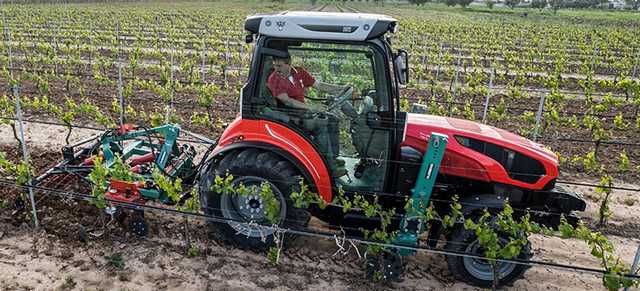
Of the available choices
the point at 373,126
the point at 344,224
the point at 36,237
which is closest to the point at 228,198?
the point at 344,224

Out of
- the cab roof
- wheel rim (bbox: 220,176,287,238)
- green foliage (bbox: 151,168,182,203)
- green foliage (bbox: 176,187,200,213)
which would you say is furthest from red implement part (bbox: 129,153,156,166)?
the cab roof

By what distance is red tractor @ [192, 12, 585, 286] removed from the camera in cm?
471

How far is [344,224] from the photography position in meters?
5.18

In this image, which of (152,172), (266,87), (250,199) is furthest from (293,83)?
(152,172)

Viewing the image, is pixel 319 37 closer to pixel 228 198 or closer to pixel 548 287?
pixel 228 198

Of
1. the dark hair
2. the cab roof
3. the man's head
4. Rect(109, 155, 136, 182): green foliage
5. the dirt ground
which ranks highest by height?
the cab roof

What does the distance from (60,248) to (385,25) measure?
4.06m

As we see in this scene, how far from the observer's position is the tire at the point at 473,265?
15.5 feet

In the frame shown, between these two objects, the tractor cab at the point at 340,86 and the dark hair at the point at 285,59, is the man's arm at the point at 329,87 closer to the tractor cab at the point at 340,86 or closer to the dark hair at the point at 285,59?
the tractor cab at the point at 340,86

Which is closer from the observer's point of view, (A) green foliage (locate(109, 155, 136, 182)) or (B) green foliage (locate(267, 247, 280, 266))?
(B) green foliage (locate(267, 247, 280, 266))

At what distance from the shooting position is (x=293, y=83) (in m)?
4.94

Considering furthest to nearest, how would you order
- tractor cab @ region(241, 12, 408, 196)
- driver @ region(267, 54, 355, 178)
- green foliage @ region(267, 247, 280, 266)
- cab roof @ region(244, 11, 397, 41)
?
1. green foliage @ region(267, 247, 280, 266)
2. driver @ region(267, 54, 355, 178)
3. tractor cab @ region(241, 12, 408, 196)
4. cab roof @ region(244, 11, 397, 41)

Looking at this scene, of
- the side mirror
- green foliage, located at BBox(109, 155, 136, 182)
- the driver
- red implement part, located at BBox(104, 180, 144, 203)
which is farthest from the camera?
red implement part, located at BBox(104, 180, 144, 203)

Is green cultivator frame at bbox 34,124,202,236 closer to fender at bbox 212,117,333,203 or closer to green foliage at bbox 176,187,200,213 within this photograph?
green foliage at bbox 176,187,200,213
